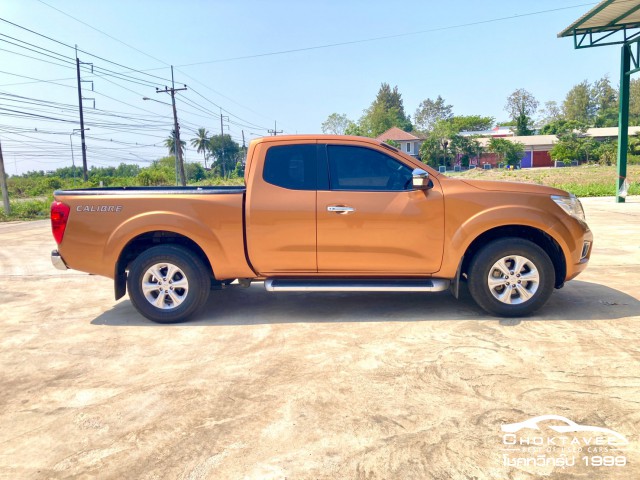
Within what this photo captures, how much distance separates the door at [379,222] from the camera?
472 centimetres

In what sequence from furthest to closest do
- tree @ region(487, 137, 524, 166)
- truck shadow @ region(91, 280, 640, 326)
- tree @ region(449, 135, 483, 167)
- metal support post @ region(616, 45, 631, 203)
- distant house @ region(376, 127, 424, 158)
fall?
1. distant house @ region(376, 127, 424, 158)
2. tree @ region(449, 135, 483, 167)
3. tree @ region(487, 137, 524, 166)
4. metal support post @ region(616, 45, 631, 203)
5. truck shadow @ region(91, 280, 640, 326)

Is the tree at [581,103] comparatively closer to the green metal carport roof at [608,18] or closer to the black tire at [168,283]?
the green metal carport roof at [608,18]

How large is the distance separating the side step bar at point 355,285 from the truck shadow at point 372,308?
407 millimetres

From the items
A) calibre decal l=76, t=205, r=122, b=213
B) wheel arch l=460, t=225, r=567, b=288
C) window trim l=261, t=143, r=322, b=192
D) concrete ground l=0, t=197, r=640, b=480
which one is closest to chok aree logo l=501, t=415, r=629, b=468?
concrete ground l=0, t=197, r=640, b=480

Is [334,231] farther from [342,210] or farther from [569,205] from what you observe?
[569,205]

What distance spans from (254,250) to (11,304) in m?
3.51

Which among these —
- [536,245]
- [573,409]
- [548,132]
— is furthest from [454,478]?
[548,132]

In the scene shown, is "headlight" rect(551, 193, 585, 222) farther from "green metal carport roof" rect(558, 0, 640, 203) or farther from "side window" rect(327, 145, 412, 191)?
"green metal carport roof" rect(558, 0, 640, 203)

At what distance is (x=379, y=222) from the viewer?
15.5 feet

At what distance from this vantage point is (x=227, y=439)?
9.09 ft

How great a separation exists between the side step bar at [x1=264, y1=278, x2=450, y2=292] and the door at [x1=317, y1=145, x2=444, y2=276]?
10cm

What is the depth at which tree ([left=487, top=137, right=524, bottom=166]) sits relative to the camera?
64.4 metres

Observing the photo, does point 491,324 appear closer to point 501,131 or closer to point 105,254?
point 105,254

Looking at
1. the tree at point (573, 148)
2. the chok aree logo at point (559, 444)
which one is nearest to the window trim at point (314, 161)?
the chok aree logo at point (559, 444)
